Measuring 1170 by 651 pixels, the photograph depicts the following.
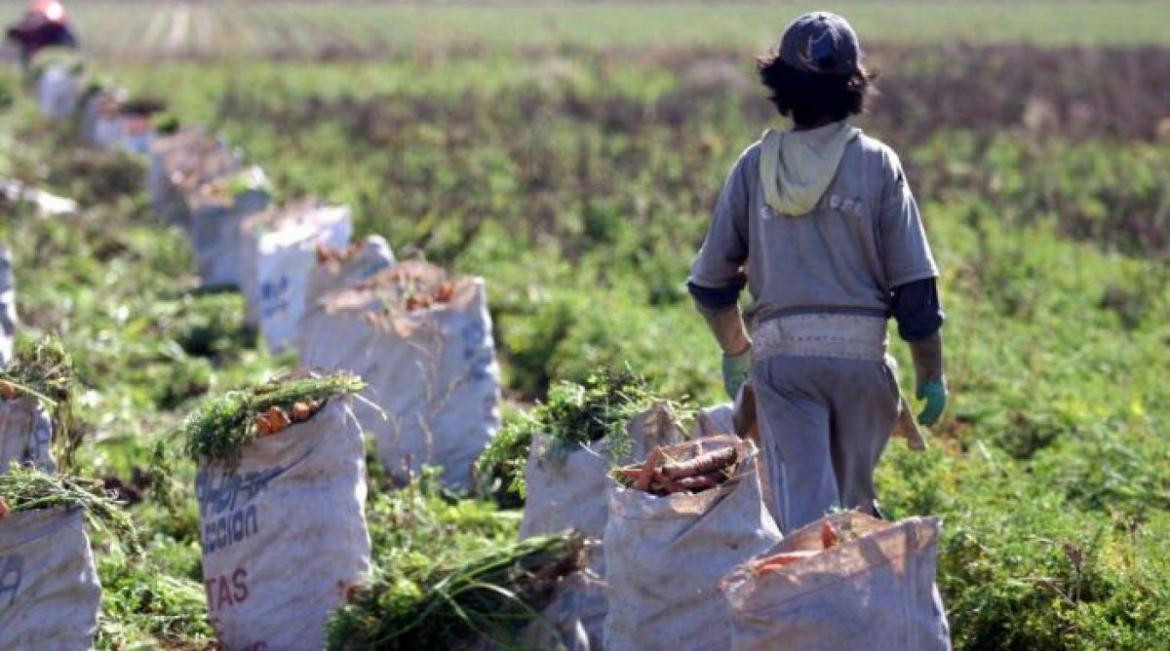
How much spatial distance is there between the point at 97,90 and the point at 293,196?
6224 mm

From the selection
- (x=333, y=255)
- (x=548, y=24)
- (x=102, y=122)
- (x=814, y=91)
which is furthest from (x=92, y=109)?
(x=548, y=24)

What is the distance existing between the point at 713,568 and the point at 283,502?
1537 millimetres

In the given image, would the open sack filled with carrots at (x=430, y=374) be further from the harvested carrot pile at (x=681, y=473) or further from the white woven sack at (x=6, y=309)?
the harvested carrot pile at (x=681, y=473)

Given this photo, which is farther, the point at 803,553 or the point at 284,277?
the point at 284,277

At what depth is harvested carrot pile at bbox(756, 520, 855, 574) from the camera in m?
3.76

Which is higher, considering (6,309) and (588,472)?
(588,472)

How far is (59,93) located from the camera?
20391 mm

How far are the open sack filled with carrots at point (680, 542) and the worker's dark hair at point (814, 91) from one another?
1.00 meters

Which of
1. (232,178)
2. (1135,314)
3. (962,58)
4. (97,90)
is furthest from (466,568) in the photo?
(962,58)

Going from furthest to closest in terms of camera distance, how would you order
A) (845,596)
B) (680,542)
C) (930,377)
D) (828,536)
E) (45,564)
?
(930,377) < (45,564) < (680,542) < (828,536) < (845,596)

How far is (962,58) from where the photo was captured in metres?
29.1

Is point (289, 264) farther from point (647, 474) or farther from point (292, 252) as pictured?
point (647, 474)

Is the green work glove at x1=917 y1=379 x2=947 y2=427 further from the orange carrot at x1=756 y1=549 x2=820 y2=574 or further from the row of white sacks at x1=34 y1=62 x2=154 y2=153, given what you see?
the row of white sacks at x1=34 y1=62 x2=154 y2=153

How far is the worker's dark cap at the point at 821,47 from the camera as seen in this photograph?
4.73 metres
